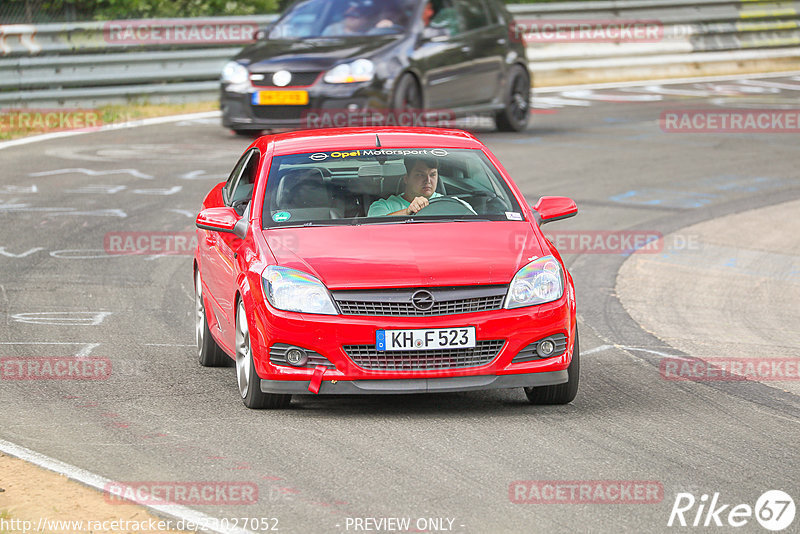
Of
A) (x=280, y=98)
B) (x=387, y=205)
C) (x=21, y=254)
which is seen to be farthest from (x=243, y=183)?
(x=280, y=98)

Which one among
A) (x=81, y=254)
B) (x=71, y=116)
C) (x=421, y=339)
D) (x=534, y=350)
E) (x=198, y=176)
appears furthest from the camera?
(x=71, y=116)

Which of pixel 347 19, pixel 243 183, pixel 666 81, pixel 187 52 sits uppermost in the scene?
pixel 243 183

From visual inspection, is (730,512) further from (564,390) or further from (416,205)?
(416,205)

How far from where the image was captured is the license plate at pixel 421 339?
7324 millimetres

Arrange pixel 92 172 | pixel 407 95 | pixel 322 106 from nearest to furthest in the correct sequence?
pixel 92 172, pixel 322 106, pixel 407 95

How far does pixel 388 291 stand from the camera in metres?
7.37

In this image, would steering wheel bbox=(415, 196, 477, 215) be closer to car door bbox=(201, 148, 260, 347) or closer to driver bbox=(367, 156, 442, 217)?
driver bbox=(367, 156, 442, 217)

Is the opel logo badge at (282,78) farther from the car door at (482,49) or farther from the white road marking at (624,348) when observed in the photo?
the white road marking at (624,348)

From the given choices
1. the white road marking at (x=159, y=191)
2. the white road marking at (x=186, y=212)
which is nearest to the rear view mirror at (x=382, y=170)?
the white road marking at (x=186, y=212)

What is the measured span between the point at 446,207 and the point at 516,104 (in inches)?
513

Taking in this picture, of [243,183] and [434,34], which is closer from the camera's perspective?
[243,183]

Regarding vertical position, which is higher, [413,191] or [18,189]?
[413,191]

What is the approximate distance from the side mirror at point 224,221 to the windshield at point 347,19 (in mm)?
10823

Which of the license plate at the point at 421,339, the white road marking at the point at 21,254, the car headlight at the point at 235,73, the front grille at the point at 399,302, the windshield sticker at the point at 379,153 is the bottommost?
the white road marking at the point at 21,254
